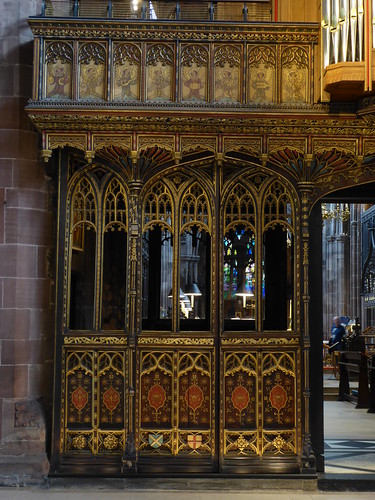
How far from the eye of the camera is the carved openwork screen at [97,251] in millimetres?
9695

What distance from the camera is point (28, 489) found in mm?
9086

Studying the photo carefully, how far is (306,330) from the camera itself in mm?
9555

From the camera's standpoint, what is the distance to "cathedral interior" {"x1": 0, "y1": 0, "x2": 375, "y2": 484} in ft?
30.4

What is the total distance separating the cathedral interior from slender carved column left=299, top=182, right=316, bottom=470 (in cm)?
2

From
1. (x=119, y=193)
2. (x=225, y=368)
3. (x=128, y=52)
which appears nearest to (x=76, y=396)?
(x=225, y=368)

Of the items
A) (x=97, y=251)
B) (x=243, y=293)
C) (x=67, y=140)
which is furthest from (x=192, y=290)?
(x=67, y=140)

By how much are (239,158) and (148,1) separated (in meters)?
2.53

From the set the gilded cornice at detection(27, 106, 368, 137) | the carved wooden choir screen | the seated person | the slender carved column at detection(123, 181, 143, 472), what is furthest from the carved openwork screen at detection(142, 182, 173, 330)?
the seated person

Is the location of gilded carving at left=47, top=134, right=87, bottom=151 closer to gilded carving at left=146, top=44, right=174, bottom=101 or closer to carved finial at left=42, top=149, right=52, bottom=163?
carved finial at left=42, top=149, right=52, bottom=163

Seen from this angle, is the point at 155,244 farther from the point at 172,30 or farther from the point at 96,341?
the point at 172,30

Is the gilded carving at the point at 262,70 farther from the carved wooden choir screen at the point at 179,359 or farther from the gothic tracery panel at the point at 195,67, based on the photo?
the carved wooden choir screen at the point at 179,359

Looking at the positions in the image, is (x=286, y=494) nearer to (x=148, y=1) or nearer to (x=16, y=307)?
(x=16, y=307)

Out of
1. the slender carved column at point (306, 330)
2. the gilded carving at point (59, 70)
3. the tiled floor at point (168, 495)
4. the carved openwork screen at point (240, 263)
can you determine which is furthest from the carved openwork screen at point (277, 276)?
the gilded carving at point (59, 70)

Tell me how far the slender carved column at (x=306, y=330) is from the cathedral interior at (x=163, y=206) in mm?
20
